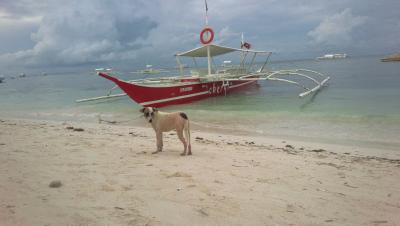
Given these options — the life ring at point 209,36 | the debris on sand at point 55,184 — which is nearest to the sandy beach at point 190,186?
the debris on sand at point 55,184

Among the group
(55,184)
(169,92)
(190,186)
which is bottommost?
(190,186)

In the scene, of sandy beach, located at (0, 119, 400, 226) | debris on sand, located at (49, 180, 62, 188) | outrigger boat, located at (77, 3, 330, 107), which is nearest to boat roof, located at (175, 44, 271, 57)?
outrigger boat, located at (77, 3, 330, 107)

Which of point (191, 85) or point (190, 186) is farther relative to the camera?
point (191, 85)

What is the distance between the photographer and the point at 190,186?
3.48 m

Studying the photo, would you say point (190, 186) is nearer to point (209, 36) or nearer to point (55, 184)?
point (55, 184)

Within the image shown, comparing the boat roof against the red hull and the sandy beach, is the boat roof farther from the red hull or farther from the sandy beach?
the sandy beach

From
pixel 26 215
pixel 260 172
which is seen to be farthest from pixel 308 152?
pixel 26 215

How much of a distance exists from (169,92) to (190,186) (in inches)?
470

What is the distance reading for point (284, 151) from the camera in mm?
5969

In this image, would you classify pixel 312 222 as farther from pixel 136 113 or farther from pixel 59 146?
pixel 136 113

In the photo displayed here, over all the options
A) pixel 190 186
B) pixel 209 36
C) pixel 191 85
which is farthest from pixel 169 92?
pixel 190 186

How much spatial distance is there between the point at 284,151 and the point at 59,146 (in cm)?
385

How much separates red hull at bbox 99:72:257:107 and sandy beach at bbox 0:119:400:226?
7387mm

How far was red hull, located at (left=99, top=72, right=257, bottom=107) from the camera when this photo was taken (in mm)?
13711
